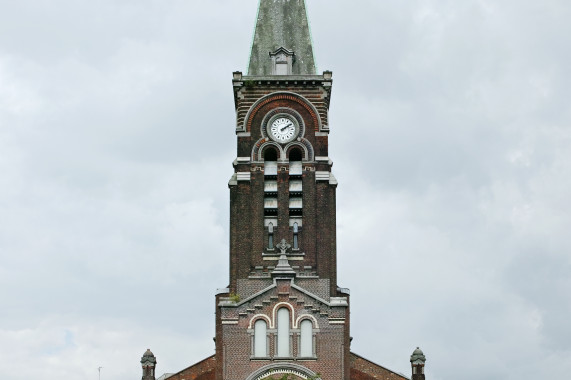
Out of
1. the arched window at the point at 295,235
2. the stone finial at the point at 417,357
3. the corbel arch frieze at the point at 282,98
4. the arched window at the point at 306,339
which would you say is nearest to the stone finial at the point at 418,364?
the stone finial at the point at 417,357

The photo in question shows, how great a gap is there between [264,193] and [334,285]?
272 inches

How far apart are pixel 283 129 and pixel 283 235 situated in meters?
6.63

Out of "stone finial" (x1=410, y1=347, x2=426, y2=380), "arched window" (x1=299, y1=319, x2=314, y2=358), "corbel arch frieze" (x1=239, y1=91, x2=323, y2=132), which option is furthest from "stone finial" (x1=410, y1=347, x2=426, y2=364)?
"corbel arch frieze" (x1=239, y1=91, x2=323, y2=132)

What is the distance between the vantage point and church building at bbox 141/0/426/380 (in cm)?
6550

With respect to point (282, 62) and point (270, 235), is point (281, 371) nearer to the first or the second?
point (270, 235)

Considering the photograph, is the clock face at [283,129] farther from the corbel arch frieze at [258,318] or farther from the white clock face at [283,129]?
the corbel arch frieze at [258,318]

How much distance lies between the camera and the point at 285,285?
2621 inches

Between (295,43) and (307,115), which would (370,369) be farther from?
(295,43)

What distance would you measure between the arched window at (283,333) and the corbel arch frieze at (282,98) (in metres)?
12.0

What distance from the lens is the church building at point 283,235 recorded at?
215ft

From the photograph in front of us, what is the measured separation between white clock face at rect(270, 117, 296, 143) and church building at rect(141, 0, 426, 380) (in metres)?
0.06

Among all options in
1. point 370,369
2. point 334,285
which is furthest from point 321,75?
point 370,369

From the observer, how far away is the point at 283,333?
216ft

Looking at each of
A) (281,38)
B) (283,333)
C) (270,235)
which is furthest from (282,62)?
(283,333)
